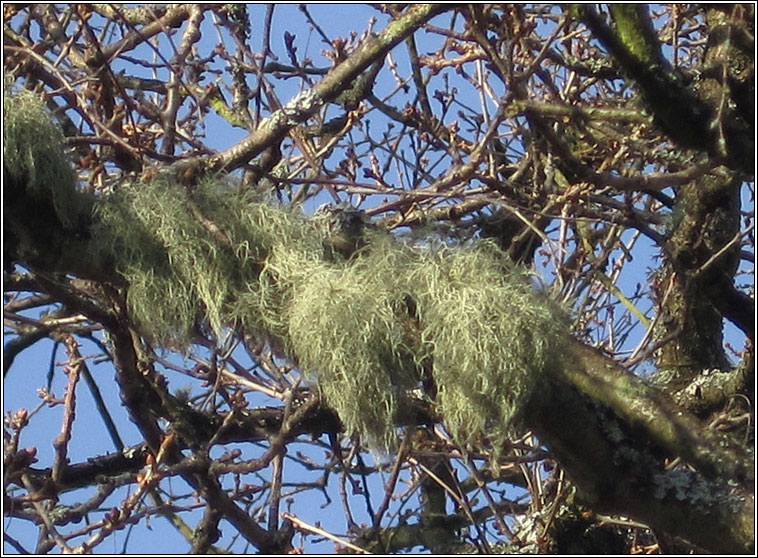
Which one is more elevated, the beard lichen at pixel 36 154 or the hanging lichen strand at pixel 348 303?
the beard lichen at pixel 36 154

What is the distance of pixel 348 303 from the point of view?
2.01m

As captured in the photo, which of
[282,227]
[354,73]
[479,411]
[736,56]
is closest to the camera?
[479,411]

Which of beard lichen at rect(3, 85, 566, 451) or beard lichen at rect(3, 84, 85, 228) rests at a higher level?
beard lichen at rect(3, 84, 85, 228)

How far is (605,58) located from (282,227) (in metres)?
1.13

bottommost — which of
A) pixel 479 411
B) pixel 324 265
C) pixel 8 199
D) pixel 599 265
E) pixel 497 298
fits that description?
pixel 479 411

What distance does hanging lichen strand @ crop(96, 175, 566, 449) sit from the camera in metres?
2.00

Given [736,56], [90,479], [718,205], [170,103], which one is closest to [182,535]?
[90,479]

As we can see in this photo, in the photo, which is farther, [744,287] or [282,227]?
[744,287]

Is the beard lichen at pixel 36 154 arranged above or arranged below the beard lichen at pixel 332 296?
above

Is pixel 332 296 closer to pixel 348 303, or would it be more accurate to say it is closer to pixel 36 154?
pixel 348 303

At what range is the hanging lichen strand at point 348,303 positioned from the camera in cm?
200

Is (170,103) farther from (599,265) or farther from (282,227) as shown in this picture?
(599,265)

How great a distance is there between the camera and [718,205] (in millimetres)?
2814

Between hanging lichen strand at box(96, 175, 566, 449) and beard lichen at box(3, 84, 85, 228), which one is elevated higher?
beard lichen at box(3, 84, 85, 228)
